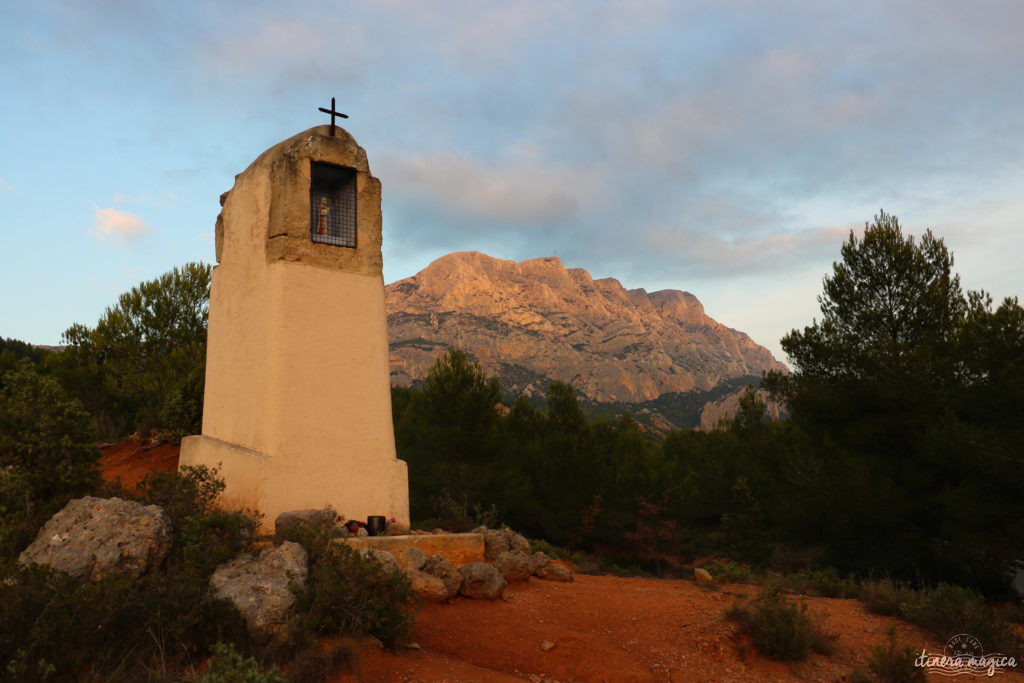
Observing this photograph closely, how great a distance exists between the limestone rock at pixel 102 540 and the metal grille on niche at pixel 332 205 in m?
4.17

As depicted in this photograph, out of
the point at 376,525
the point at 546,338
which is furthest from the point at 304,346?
the point at 546,338

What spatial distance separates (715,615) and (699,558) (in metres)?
19.4

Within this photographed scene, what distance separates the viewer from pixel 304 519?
22.5 ft

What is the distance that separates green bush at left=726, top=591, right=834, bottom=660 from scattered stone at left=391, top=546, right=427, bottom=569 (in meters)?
3.36

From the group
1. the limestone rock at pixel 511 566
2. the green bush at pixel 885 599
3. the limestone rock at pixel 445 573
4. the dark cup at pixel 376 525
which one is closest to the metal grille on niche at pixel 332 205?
the dark cup at pixel 376 525

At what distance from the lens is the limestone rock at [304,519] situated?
6752 millimetres

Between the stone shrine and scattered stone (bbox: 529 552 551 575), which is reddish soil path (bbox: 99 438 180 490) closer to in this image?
the stone shrine

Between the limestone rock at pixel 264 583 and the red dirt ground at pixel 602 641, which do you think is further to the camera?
the red dirt ground at pixel 602 641

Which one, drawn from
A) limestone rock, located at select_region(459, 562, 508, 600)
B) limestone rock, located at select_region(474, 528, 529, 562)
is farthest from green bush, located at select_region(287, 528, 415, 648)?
limestone rock, located at select_region(474, 528, 529, 562)

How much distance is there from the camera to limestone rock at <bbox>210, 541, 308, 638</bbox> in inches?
178

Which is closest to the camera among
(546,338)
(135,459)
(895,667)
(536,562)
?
(895,667)

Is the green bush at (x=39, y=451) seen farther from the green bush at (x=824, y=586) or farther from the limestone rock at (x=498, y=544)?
the green bush at (x=824, y=586)

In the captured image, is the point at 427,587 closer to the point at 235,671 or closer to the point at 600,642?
the point at 600,642

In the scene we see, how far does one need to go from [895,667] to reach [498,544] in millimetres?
4452
